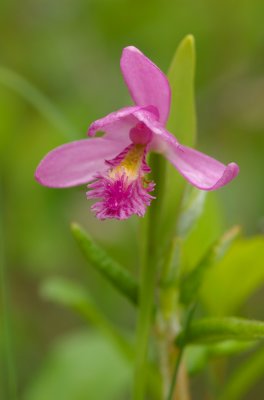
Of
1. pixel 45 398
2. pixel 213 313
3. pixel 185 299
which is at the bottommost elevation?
A: pixel 45 398

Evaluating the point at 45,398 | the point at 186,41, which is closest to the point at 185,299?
the point at 186,41

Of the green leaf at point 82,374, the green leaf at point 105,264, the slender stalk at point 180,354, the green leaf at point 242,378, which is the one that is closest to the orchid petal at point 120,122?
the green leaf at point 105,264

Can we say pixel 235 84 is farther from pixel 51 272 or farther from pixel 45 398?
pixel 45 398

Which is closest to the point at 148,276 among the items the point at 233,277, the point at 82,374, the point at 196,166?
the point at 196,166

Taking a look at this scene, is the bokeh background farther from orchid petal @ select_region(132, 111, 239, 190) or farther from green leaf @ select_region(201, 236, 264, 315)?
orchid petal @ select_region(132, 111, 239, 190)

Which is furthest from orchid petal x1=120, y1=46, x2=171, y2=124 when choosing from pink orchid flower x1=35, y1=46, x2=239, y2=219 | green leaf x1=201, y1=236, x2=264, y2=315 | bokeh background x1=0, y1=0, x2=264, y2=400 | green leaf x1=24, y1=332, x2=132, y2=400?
bokeh background x1=0, y1=0, x2=264, y2=400
